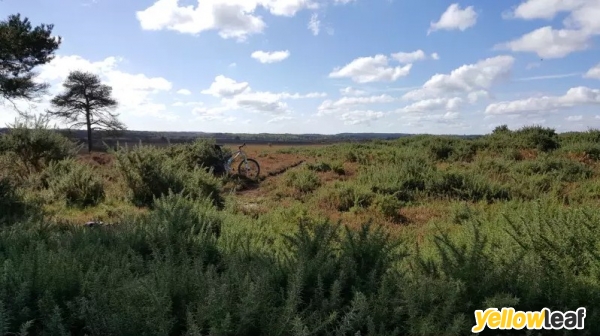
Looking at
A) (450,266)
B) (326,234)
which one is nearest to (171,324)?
(326,234)

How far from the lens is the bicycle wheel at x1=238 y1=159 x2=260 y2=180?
17.3m

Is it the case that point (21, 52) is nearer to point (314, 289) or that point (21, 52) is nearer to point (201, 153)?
point (201, 153)

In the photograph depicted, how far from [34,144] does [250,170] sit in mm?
7027

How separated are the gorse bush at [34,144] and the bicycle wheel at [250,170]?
583 cm

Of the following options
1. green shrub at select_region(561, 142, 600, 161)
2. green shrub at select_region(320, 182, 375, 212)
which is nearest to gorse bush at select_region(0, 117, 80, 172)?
green shrub at select_region(320, 182, 375, 212)

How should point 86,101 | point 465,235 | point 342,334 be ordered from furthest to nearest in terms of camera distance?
point 86,101 < point 465,235 < point 342,334

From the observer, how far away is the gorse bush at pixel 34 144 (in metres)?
13.1

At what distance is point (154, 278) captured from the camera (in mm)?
3627

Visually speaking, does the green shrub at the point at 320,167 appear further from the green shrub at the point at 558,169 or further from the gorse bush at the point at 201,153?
the green shrub at the point at 558,169

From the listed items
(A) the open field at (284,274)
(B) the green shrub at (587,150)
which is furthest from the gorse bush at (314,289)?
(B) the green shrub at (587,150)

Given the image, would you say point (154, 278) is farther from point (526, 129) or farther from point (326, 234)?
point (526, 129)

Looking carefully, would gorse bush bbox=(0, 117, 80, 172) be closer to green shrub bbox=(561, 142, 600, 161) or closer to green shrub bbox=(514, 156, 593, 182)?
green shrub bbox=(514, 156, 593, 182)

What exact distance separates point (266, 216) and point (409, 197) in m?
4.60

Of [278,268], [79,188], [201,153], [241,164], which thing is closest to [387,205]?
[278,268]
